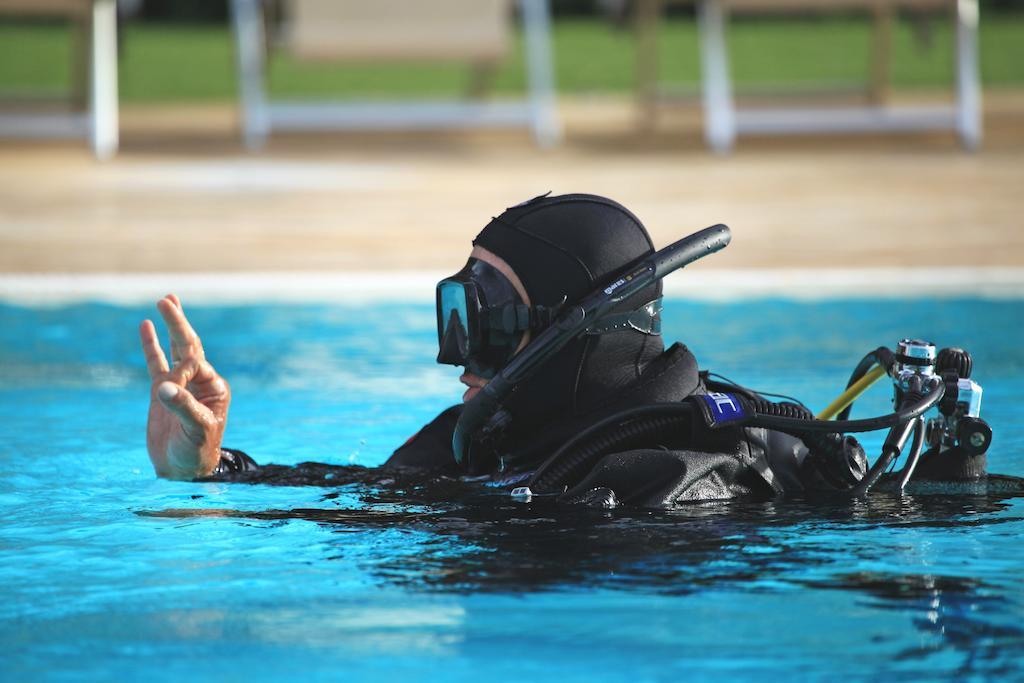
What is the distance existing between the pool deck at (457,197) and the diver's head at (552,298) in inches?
131

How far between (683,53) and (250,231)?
12.5m

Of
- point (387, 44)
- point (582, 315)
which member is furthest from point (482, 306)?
point (387, 44)

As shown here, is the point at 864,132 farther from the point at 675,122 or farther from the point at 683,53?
the point at 683,53

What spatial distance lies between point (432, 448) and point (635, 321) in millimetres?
609

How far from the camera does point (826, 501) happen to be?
292 cm

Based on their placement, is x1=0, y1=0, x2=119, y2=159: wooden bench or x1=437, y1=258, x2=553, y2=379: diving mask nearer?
x1=437, y1=258, x2=553, y2=379: diving mask

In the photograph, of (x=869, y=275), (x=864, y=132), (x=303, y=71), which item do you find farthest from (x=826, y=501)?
(x=303, y=71)

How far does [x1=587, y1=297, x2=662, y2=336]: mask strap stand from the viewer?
2838 millimetres

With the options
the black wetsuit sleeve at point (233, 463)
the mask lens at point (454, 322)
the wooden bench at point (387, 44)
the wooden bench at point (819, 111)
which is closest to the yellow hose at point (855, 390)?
the mask lens at point (454, 322)

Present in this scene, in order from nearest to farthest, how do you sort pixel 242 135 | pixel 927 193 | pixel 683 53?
pixel 927 193
pixel 242 135
pixel 683 53

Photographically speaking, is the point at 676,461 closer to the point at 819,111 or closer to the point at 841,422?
the point at 841,422

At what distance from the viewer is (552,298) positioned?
2879mm

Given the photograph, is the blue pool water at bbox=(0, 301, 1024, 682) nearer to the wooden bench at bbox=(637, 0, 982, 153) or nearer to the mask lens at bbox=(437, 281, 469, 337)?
the mask lens at bbox=(437, 281, 469, 337)

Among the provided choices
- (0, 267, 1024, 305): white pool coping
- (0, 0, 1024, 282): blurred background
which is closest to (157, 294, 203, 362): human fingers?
(0, 267, 1024, 305): white pool coping
